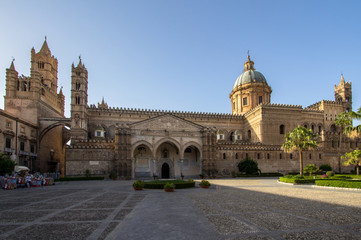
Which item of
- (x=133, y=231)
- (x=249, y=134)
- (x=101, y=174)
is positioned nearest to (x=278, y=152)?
(x=249, y=134)

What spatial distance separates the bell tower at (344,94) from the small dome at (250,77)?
18.8m

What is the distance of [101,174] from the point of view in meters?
38.1

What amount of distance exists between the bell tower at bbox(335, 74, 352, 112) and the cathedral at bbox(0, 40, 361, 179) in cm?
26

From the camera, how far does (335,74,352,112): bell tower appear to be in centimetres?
5944

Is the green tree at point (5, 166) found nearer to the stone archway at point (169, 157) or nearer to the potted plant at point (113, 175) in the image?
the potted plant at point (113, 175)

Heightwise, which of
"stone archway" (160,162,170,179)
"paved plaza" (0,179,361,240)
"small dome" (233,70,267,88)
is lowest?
"stone archway" (160,162,170,179)

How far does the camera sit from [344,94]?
197 feet

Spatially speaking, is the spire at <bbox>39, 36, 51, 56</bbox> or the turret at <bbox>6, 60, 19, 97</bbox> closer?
the turret at <bbox>6, 60, 19, 97</bbox>

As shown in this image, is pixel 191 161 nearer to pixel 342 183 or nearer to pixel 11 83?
pixel 342 183

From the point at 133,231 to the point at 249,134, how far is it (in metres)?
50.2

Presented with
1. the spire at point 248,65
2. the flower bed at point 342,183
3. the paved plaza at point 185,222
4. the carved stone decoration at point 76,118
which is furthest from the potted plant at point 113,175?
the spire at point 248,65

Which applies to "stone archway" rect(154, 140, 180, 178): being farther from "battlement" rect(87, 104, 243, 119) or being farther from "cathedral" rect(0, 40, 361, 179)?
"battlement" rect(87, 104, 243, 119)

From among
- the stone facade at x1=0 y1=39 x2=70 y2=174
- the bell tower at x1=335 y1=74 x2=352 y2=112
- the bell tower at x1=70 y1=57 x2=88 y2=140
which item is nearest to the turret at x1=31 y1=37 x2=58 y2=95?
the stone facade at x1=0 y1=39 x2=70 y2=174

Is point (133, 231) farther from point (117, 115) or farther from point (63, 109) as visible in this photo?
point (63, 109)
